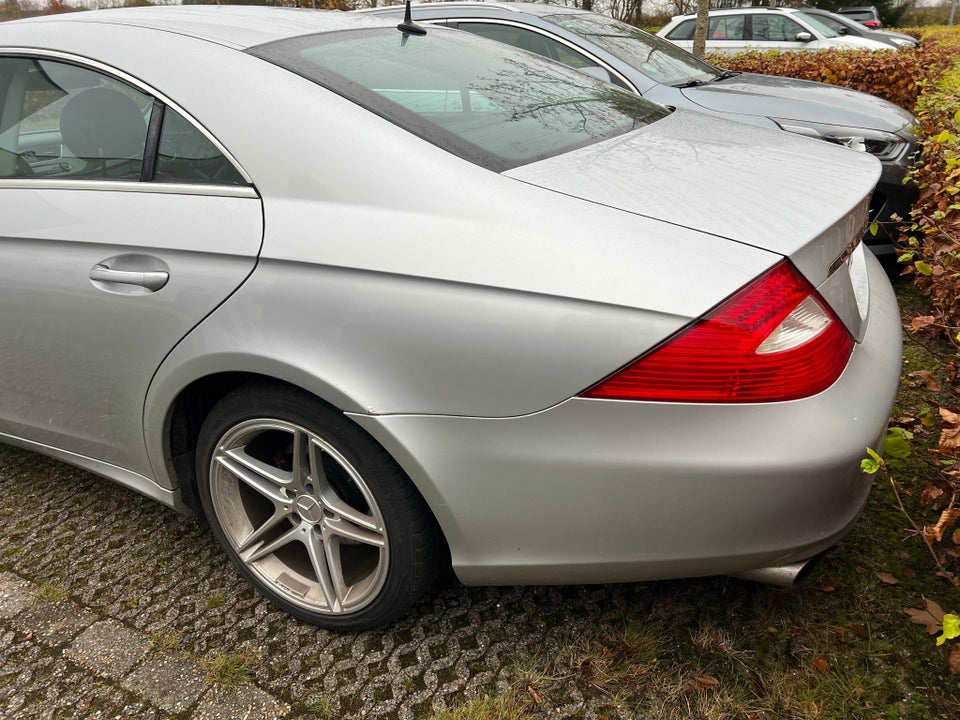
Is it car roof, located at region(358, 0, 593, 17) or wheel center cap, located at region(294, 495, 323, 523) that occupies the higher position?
car roof, located at region(358, 0, 593, 17)

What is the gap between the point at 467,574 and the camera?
1.78 m

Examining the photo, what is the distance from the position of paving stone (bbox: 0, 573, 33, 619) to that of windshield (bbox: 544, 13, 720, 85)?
4430mm

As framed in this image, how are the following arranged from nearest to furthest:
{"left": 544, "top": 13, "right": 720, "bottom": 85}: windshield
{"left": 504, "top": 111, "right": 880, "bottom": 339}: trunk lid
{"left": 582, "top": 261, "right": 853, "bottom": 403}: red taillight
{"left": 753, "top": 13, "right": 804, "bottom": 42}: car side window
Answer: {"left": 582, "top": 261, "right": 853, "bottom": 403}: red taillight, {"left": 504, "top": 111, "right": 880, "bottom": 339}: trunk lid, {"left": 544, "top": 13, "right": 720, "bottom": 85}: windshield, {"left": 753, "top": 13, "right": 804, "bottom": 42}: car side window

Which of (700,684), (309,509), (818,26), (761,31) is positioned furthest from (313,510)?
(818,26)

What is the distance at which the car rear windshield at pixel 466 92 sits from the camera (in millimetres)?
1846

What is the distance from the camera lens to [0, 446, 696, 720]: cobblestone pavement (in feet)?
6.25

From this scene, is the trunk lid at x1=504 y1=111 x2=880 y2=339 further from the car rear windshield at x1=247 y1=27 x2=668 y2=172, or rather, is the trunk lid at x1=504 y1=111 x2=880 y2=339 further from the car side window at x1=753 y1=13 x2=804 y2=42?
the car side window at x1=753 y1=13 x2=804 y2=42

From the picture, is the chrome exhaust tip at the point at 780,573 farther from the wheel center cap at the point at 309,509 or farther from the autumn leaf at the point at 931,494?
the wheel center cap at the point at 309,509

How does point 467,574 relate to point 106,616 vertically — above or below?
above

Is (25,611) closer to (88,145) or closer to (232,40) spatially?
(88,145)

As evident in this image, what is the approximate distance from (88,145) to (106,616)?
1354 mm

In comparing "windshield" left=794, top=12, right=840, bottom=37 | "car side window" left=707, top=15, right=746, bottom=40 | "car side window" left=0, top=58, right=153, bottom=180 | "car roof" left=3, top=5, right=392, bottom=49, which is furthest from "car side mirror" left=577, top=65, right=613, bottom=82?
"windshield" left=794, top=12, right=840, bottom=37

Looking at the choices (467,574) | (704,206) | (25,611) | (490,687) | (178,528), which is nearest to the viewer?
(704,206)

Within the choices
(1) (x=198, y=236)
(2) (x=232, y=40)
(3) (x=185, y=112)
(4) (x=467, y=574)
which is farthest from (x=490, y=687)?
(2) (x=232, y=40)
